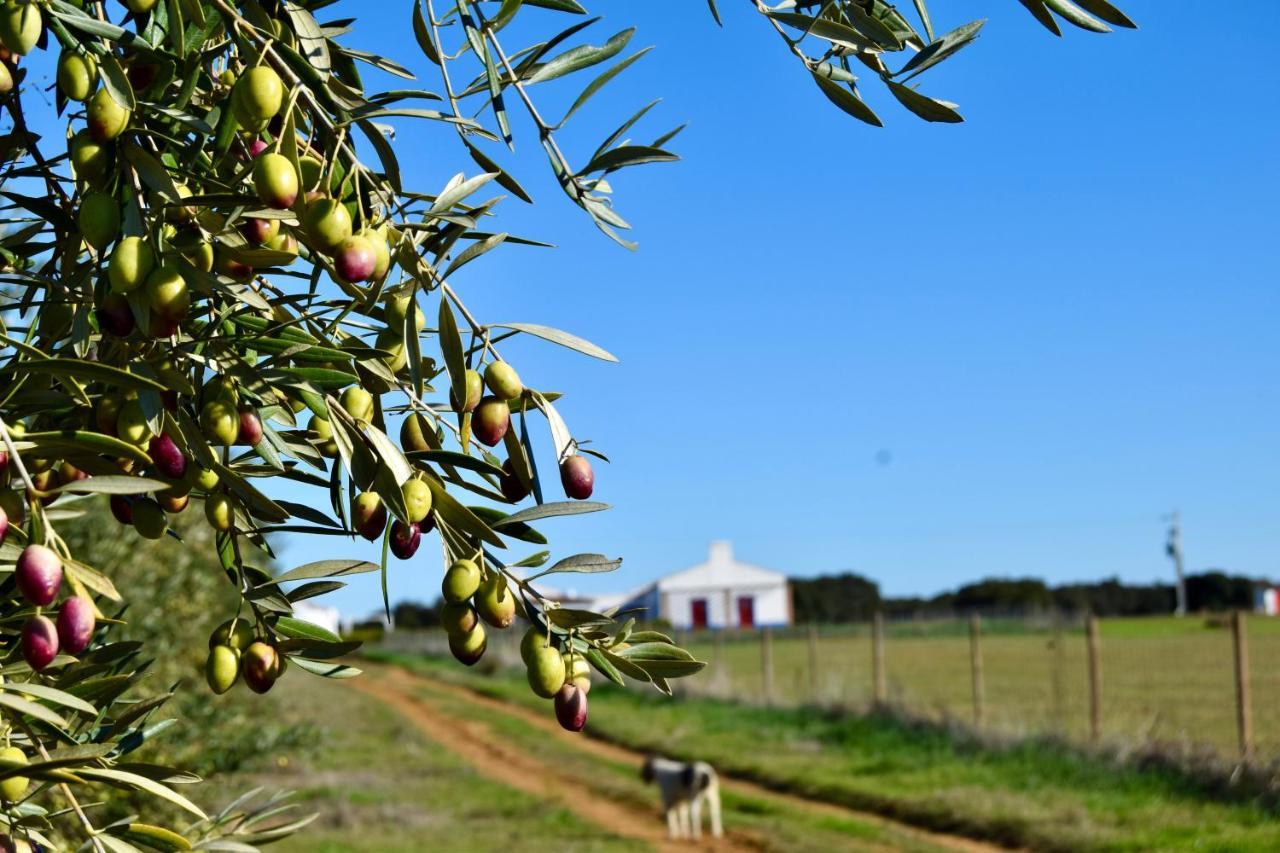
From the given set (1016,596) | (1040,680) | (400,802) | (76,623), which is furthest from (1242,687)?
(1016,596)

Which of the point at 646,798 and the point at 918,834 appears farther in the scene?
the point at 646,798

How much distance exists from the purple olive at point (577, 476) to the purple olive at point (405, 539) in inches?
6.2

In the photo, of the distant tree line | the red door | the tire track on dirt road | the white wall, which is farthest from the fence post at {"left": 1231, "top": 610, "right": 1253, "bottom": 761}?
the distant tree line

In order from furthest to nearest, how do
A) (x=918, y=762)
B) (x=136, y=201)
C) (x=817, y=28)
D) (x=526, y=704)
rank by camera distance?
(x=526, y=704) < (x=918, y=762) < (x=817, y=28) < (x=136, y=201)

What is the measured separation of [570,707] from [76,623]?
0.48 m

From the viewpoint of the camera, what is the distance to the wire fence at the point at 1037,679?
14.4 meters

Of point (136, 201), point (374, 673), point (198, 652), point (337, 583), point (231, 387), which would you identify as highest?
point (136, 201)

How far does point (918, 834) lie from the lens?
38.7 ft

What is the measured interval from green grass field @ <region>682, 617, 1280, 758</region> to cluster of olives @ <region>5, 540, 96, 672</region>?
506 inches

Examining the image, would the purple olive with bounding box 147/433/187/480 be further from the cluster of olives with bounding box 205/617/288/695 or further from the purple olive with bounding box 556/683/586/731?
the purple olive with bounding box 556/683/586/731

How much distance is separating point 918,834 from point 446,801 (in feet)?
19.0

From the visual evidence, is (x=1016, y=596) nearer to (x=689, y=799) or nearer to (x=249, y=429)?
(x=689, y=799)

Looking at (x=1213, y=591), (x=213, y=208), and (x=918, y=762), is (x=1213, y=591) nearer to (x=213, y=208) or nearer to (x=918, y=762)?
(x=918, y=762)

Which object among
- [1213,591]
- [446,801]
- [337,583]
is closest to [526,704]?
[446,801]
